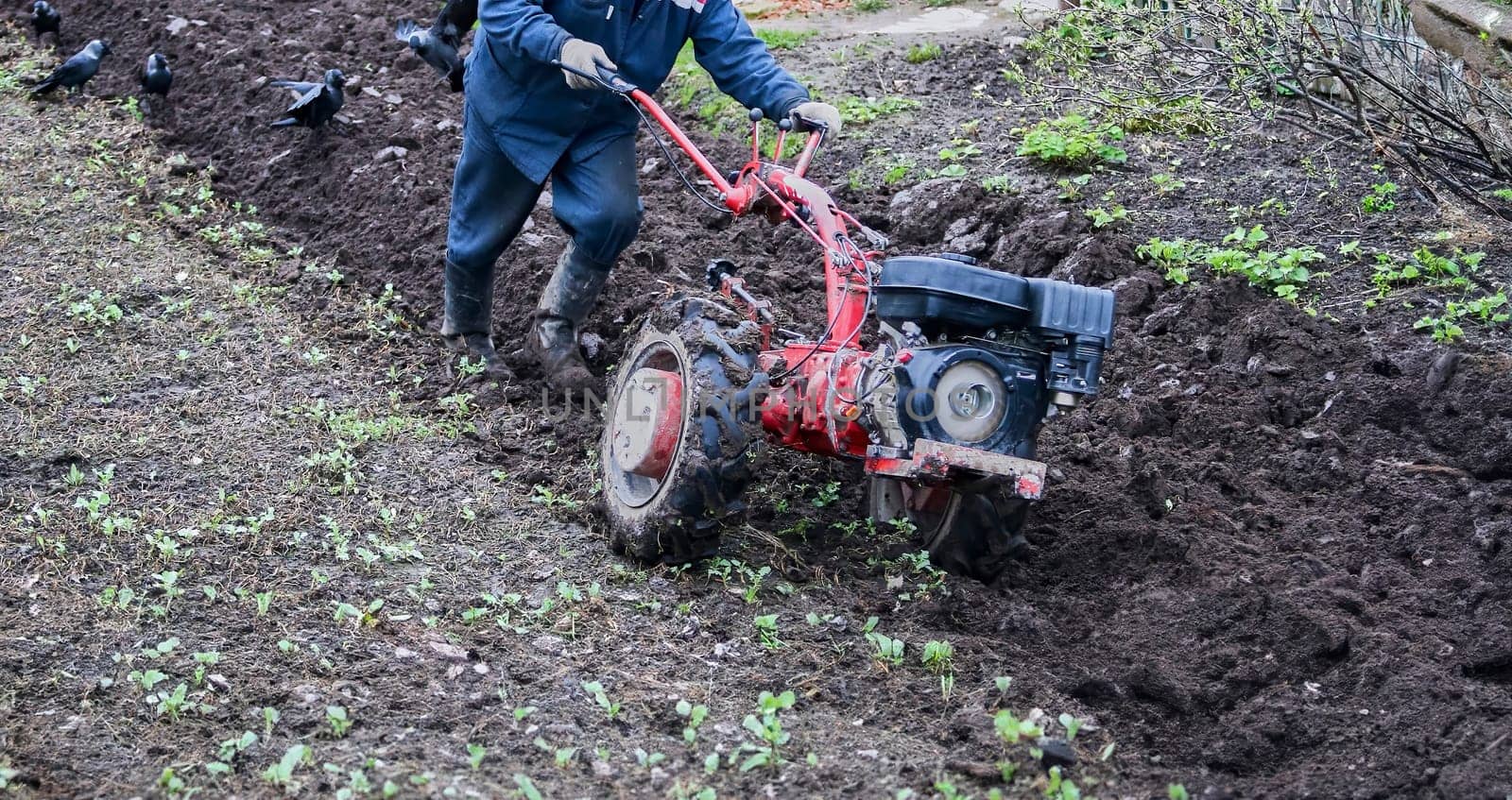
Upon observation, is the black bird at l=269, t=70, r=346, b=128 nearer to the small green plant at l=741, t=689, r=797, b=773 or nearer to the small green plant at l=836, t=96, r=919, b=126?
the small green plant at l=836, t=96, r=919, b=126

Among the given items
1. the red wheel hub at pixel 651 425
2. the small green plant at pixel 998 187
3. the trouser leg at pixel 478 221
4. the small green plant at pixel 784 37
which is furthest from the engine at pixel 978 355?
the small green plant at pixel 784 37

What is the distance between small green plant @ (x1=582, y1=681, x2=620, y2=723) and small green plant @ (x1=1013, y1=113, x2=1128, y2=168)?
3979 mm

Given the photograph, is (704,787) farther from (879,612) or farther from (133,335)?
(133,335)

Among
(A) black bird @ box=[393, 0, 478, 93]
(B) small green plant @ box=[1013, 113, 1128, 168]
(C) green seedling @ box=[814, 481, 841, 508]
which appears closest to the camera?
(C) green seedling @ box=[814, 481, 841, 508]

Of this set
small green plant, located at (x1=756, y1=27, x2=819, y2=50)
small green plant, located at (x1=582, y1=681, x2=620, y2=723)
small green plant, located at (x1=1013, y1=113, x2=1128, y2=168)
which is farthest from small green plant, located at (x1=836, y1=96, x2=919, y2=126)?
small green plant, located at (x1=582, y1=681, x2=620, y2=723)

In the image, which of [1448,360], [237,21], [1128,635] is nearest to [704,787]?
[1128,635]

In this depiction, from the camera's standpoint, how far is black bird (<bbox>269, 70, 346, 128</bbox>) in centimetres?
791

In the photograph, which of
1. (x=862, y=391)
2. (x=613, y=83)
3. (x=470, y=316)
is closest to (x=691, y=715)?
(x=862, y=391)

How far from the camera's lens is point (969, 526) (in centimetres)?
437

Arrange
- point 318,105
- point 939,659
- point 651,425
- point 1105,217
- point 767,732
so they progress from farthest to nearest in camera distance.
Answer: point 318,105, point 1105,217, point 651,425, point 939,659, point 767,732

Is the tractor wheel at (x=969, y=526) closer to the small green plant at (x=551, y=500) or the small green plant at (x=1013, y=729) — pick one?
the small green plant at (x=1013, y=729)

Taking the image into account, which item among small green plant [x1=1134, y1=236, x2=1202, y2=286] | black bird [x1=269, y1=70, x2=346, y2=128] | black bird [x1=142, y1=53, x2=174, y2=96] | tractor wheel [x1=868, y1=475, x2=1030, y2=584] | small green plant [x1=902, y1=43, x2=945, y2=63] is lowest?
tractor wheel [x1=868, y1=475, x2=1030, y2=584]

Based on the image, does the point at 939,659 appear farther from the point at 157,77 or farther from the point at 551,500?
the point at 157,77

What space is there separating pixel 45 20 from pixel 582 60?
6899 mm
